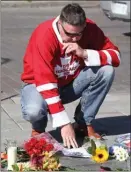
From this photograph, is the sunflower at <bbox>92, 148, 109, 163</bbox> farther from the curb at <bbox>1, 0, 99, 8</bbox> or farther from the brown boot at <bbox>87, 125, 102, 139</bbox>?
the curb at <bbox>1, 0, 99, 8</bbox>

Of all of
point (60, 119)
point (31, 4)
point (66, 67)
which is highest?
point (31, 4)

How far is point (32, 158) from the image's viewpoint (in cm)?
437

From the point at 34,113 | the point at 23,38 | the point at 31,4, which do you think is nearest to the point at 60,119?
A: the point at 34,113

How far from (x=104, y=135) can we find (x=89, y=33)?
0.99 meters

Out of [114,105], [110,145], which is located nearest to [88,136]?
[110,145]

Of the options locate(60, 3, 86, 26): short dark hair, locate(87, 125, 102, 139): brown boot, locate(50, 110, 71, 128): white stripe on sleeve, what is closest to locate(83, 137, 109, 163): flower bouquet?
locate(50, 110, 71, 128): white stripe on sleeve

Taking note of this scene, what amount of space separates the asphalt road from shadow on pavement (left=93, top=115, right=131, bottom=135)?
4.30ft

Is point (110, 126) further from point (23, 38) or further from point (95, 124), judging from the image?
point (23, 38)

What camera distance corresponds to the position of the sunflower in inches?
190

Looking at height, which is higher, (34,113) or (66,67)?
(66,67)

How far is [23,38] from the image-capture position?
37.1ft

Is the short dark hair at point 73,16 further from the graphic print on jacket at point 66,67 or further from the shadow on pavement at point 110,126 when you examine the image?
the shadow on pavement at point 110,126

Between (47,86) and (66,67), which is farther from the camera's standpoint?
(66,67)

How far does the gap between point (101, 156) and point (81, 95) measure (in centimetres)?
78
